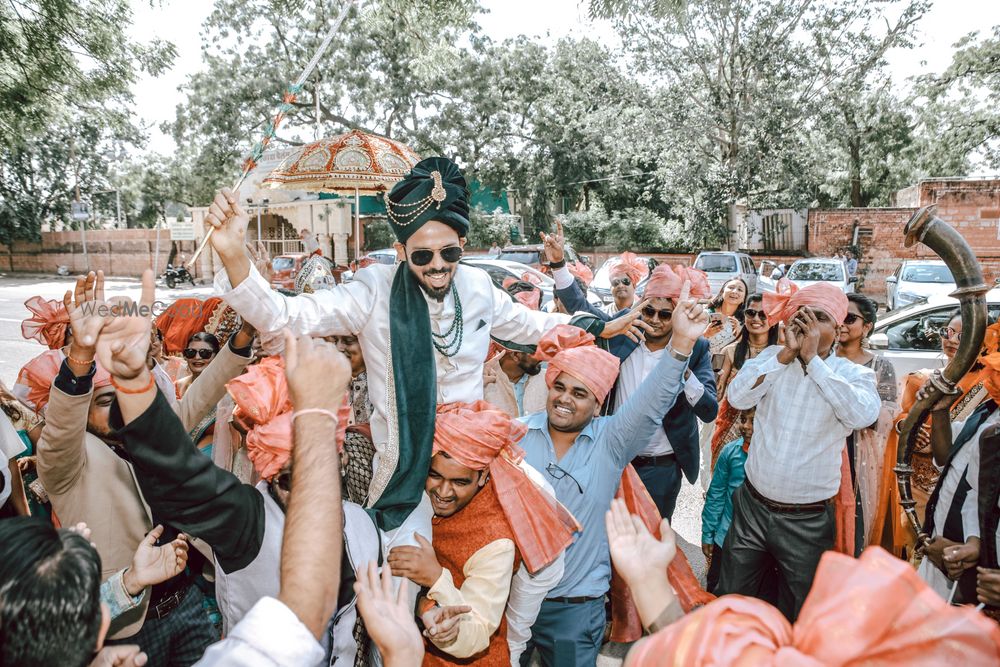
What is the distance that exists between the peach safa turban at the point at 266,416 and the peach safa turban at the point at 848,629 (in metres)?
1.21

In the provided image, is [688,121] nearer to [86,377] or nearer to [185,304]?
[185,304]

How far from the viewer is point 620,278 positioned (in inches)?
221

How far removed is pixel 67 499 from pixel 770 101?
23.0 meters

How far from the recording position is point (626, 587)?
3.29m

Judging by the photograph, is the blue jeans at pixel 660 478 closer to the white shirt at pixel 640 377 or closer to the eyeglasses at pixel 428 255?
the white shirt at pixel 640 377

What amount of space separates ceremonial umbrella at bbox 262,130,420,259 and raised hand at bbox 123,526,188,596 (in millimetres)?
4863

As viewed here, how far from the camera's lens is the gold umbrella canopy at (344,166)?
21.5ft

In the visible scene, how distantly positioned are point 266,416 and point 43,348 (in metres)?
13.3

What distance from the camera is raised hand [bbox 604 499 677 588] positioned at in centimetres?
158

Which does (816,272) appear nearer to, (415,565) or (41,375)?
(415,565)

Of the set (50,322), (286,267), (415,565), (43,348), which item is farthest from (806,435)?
(286,267)

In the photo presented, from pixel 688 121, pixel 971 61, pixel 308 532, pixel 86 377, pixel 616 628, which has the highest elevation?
pixel 971 61

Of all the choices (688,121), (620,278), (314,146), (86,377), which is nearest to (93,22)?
(314,146)

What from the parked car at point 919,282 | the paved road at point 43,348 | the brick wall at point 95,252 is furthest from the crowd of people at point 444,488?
the brick wall at point 95,252
